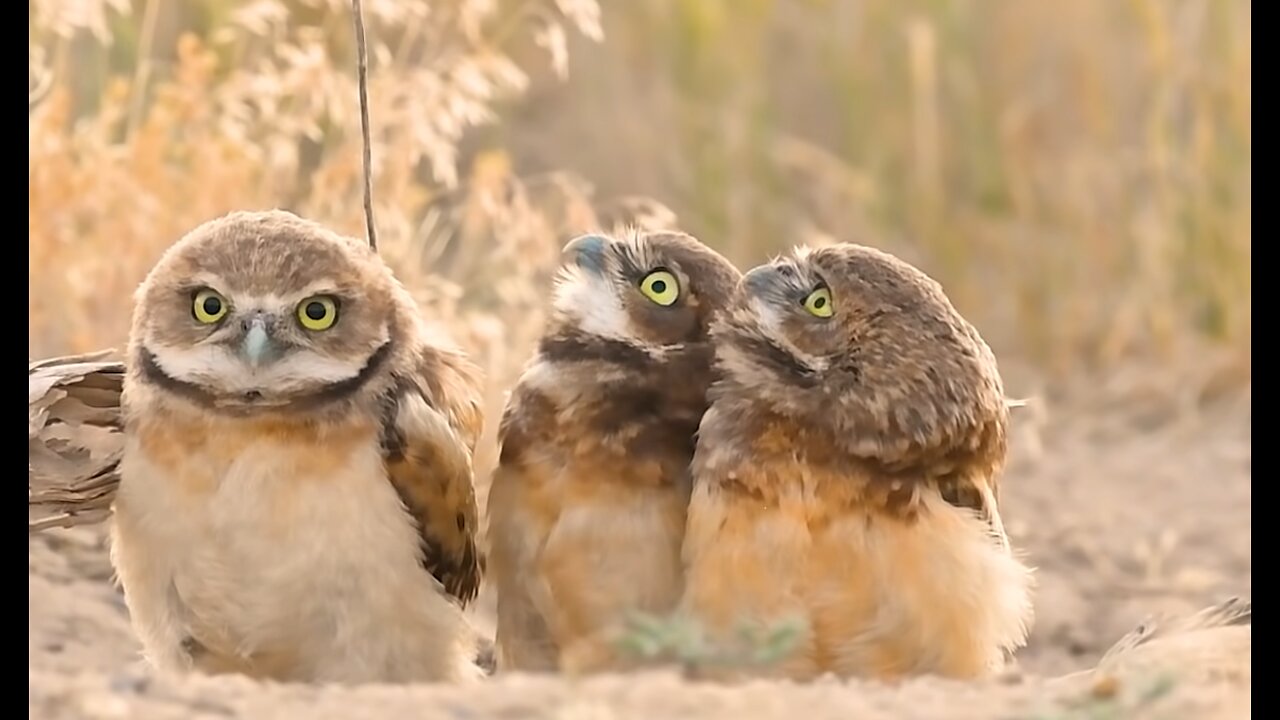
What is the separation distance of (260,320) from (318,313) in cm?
13

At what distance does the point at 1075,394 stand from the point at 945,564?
15.2 ft

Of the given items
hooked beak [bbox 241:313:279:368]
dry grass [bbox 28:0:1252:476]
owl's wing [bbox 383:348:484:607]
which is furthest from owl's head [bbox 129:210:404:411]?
dry grass [bbox 28:0:1252:476]

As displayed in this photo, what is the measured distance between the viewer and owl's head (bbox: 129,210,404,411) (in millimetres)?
3566

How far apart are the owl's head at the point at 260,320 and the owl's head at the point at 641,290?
1.23 ft

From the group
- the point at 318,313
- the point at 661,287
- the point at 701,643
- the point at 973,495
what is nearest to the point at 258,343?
the point at 318,313

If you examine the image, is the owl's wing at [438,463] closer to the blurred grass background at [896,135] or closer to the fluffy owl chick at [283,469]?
the fluffy owl chick at [283,469]

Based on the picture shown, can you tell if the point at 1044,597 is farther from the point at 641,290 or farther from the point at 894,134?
the point at 894,134

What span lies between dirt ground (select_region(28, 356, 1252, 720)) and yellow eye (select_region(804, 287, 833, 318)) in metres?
0.74

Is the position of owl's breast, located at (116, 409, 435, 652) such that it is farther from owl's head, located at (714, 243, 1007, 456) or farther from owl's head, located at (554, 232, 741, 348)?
owl's head, located at (714, 243, 1007, 456)

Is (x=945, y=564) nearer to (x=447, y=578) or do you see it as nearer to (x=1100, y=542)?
(x=447, y=578)

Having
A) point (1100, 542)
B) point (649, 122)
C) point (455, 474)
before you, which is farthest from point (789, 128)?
point (455, 474)

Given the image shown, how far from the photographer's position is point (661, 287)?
380cm

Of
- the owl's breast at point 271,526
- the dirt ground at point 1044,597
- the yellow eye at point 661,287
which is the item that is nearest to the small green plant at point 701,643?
the dirt ground at point 1044,597

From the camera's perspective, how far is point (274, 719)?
2.82 meters
